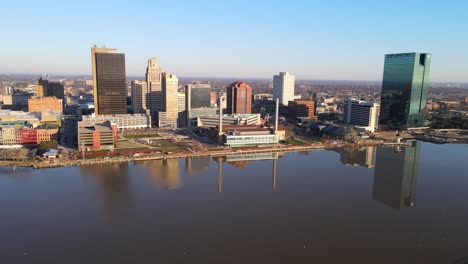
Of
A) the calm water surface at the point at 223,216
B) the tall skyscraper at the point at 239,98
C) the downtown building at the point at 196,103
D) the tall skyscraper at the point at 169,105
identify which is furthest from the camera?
the tall skyscraper at the point at 239,98

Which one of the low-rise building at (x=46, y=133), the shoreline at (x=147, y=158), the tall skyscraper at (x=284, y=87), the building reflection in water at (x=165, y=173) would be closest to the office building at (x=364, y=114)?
the shoreline at (x=147, y=158)

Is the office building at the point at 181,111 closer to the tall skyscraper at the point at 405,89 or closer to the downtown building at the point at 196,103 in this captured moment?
the downtown building at the point at 196,103

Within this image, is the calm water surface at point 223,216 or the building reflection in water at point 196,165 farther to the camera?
the building reflection in water at point 196,165

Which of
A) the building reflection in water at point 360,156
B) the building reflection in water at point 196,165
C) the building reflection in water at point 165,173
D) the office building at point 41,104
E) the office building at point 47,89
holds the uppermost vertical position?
the office building at point 47,89

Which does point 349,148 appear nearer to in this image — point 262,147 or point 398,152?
point 398,152

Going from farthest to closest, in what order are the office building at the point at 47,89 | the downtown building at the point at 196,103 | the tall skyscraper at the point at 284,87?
the tall skyscraper at the point at 284,87 → the office building at the point at 47,89 → the downtown building at the point at 196,103

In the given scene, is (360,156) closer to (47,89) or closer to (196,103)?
(196,103)

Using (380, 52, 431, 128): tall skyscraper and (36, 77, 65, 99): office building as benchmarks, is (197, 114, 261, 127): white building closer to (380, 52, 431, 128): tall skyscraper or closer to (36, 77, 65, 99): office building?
(380, 52, 431, 128): tall skyscraper
